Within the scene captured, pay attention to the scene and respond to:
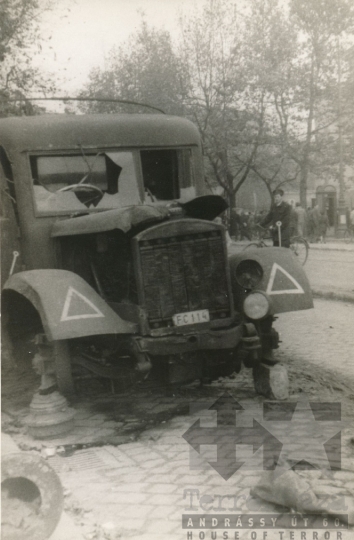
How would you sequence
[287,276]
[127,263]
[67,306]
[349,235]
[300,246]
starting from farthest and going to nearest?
[349,235] < [300,246] < [287,276] < [127,263] < [67,306]

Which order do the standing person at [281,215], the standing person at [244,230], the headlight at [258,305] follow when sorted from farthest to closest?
the standing person at [244,230], the standing person at [281,215], the headlight at [258,305]

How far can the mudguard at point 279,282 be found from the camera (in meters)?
4.41

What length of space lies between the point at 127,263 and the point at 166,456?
4.31 feet

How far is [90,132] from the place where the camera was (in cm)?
488

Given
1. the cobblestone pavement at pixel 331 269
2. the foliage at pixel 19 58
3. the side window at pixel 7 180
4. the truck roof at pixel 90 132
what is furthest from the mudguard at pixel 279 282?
the foliage at pixel 19 58

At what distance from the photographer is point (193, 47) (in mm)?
9461

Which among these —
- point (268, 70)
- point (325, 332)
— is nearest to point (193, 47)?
point (268, 70)

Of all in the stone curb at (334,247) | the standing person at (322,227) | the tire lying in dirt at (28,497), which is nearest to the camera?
the tire lying in dirt at (28,497)

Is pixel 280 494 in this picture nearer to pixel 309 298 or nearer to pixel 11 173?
pixel 309 298

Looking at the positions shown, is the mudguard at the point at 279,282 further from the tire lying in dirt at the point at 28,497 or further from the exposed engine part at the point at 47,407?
the tire lying in dirt at the point at 28,497
